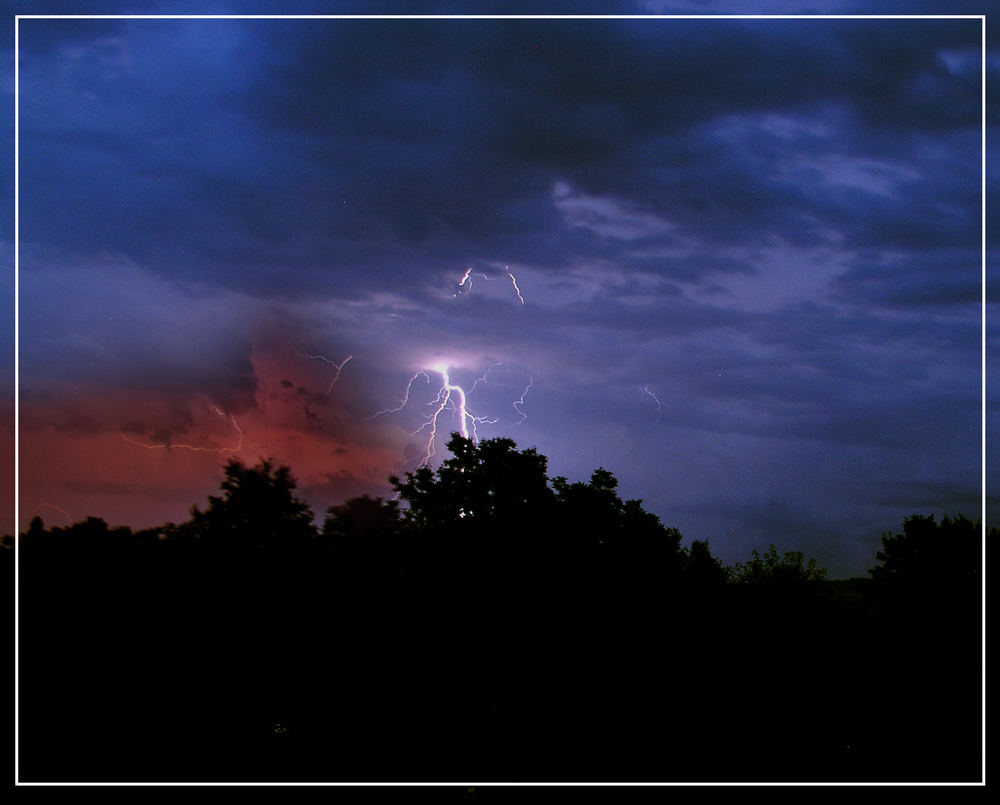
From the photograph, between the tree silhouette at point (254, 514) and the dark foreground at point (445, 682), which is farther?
the tree silhouette at point (254, 514)

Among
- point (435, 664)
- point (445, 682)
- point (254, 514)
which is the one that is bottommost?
point (445, 682)

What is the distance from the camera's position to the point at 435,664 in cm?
1140

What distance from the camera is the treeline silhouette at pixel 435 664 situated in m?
9.98

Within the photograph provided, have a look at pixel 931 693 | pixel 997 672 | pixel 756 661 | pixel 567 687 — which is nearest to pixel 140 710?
pixel 567 687

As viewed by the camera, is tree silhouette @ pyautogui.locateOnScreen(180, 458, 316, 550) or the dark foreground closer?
the dark foreground

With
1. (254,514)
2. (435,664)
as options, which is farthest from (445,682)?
(254,514)

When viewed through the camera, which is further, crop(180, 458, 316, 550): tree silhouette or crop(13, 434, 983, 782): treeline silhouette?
crop(180, 458, 316, 550): tree silhouette

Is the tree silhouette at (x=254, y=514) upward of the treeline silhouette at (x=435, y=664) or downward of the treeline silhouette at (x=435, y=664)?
upward

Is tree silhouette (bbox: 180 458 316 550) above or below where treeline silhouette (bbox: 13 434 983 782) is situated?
above

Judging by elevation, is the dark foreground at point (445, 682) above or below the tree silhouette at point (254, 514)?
below

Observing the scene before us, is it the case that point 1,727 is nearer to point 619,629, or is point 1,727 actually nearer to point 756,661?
point 619,629

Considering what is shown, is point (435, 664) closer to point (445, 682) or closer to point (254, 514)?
point (445, 682)

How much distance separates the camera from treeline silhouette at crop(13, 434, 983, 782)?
32.7ft

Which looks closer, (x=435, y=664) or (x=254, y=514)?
(x=435, y=664)
